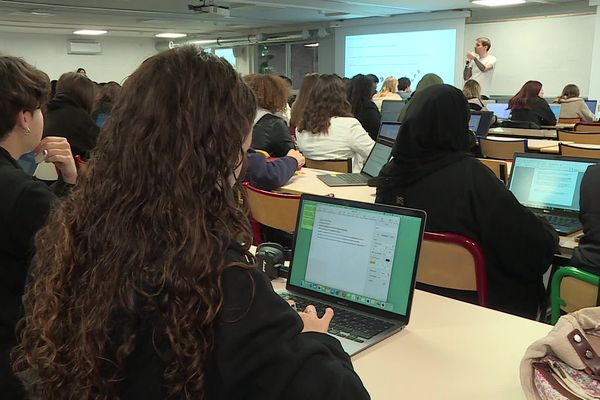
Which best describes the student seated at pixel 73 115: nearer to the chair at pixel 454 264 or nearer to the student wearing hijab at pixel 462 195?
the student wearing hijab at pixel 462 195

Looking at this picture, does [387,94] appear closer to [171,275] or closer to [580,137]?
[580,137]

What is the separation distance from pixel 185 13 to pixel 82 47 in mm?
5895

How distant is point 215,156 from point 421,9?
10.6 metres

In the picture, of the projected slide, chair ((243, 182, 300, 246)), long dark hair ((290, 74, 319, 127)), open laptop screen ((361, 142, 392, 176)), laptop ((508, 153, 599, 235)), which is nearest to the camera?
laptop ((508, 153, 599, 235))

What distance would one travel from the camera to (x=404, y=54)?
39.1ft

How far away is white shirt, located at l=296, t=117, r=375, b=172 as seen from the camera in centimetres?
424

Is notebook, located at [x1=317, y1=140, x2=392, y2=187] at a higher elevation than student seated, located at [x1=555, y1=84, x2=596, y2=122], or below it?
below

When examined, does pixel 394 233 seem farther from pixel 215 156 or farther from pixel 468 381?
pixel 215 156

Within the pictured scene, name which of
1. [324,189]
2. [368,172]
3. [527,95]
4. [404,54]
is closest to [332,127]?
[368,172]

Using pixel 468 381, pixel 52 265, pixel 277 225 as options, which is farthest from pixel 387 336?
pixel 277 225

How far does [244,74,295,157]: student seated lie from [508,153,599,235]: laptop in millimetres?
1655

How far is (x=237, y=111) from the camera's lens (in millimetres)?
919

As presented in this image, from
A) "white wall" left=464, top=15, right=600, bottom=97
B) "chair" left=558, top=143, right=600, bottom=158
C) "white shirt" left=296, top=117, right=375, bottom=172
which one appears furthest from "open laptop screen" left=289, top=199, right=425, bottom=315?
"white wall" left=464, top=15, right=600, bottom=97

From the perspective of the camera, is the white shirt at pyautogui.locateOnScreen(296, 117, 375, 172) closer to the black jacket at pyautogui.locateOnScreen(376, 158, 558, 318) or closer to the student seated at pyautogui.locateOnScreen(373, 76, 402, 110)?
the black jacket at pyautogui.locateOnScreen(376, 158, 558, 318)
